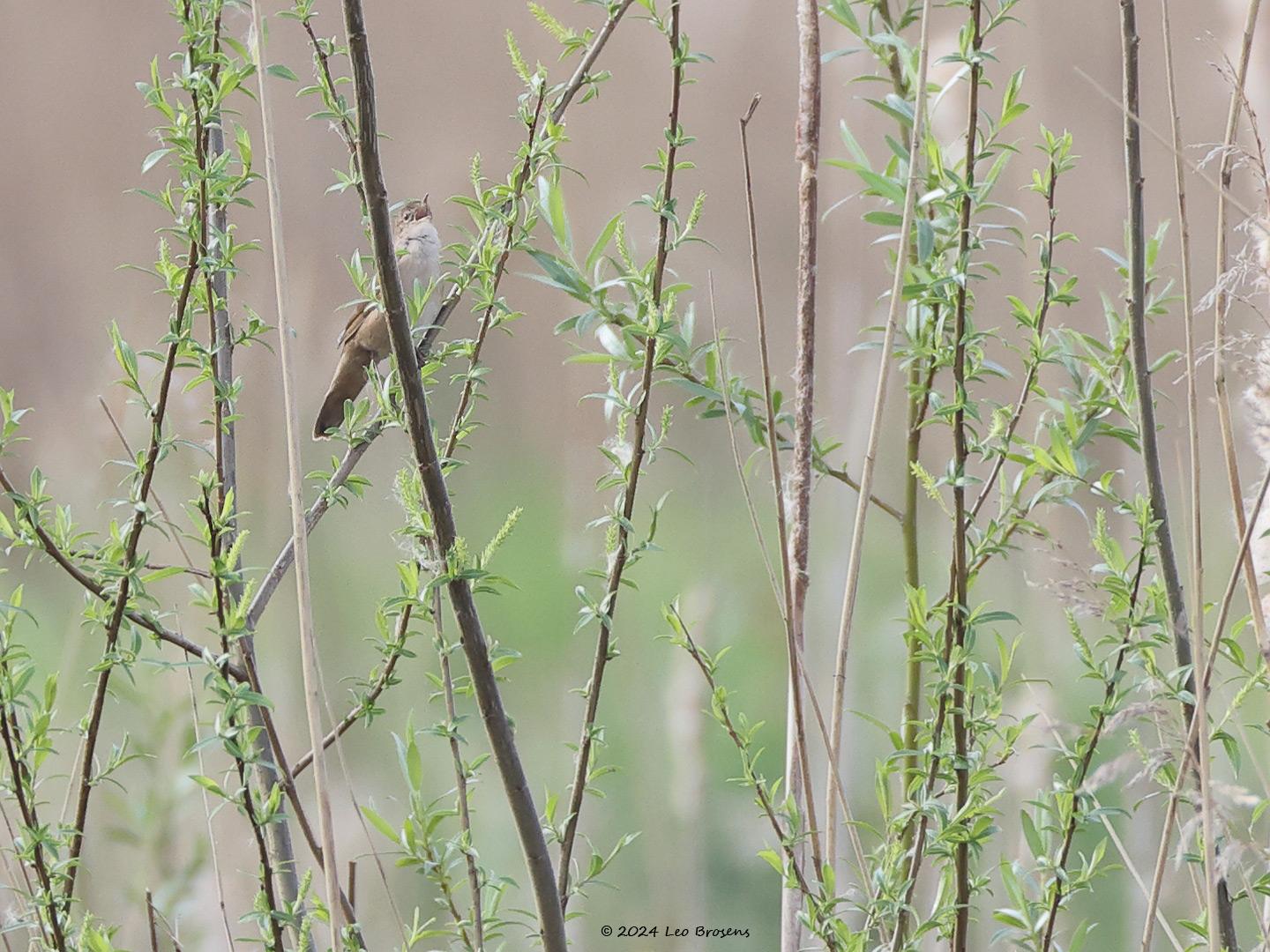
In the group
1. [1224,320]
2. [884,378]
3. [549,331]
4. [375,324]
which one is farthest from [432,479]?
[549,331]

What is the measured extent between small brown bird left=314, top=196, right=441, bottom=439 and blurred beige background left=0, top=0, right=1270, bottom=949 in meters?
0.09

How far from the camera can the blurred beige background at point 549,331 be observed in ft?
3.96

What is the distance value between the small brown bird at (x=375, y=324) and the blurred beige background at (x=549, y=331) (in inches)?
3.5

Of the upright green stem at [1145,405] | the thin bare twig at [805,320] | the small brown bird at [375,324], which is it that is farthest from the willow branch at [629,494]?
the small brown bird at [375,324]

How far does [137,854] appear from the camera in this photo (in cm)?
121

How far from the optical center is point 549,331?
126cm

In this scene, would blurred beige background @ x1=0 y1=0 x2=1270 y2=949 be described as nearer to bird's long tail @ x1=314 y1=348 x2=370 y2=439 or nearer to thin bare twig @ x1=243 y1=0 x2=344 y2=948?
bird's long tail @ x1=314 y1=348 x2=370 y2=439

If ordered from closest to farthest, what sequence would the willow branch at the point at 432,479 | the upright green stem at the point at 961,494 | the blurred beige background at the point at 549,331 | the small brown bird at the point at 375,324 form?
the willow branch at the point at 432,479 → the upright green stem at the point at 961,494 → the small brown bird at the point at 375,324 → the blurred beige background at the point at 549,331

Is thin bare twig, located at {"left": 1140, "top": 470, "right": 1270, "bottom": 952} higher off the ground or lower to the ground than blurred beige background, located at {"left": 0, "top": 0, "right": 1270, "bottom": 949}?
lower

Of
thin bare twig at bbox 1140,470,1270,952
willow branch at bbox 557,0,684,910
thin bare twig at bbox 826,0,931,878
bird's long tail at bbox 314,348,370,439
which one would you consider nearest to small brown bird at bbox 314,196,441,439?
bird's long tail at bbox 314,348,370,439

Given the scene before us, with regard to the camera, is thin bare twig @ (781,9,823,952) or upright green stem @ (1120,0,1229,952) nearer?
upright green stem @ (1120,0,1229,952)

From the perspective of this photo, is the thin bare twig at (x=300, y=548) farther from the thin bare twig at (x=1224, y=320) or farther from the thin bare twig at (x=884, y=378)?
the thin bare twig at (x=1224, y=320)

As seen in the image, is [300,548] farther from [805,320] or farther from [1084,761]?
[1084,761]

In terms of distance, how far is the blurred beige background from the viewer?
47.5 inches
